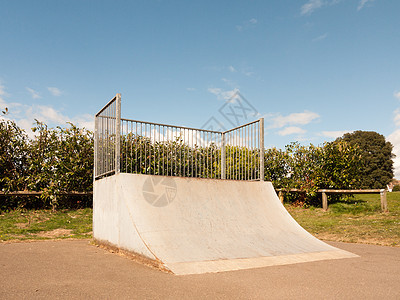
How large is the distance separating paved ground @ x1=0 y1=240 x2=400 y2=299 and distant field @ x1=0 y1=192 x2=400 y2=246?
8.40 ft

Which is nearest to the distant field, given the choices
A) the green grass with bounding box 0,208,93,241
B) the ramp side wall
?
the green grass with bounding box 0,208,93,241

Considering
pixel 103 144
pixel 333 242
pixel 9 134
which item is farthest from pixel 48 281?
pixel 9 134

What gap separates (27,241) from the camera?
741cm

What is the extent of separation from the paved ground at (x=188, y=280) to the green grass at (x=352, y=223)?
7.32 feet

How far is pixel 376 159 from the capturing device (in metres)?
36.3

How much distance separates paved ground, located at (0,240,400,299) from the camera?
3.30m

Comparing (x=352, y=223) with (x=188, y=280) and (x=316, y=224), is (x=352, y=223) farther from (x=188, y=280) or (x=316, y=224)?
(x=188, y=280)

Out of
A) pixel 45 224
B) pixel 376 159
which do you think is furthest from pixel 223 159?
pixel 376 159

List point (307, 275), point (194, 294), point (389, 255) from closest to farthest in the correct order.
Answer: point (194, 294) < point (307, 275) < point (389, 255)

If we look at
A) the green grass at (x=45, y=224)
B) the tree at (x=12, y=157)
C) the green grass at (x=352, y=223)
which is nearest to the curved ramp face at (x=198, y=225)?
the green grass at (x=352, y=223)

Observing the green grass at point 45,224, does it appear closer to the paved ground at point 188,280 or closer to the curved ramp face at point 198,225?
the curved ramp face at point 198,225

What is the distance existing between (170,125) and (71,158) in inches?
208

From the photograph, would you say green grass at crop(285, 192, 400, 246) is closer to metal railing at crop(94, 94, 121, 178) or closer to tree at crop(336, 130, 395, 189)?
metal railing at crop(94, 94, 121, 178)

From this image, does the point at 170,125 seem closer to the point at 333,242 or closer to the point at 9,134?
the point at 333,242
